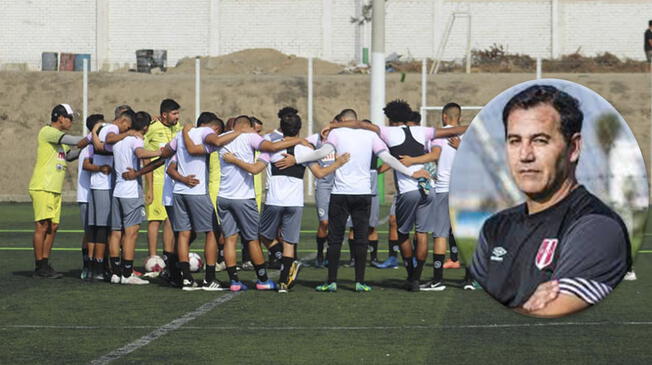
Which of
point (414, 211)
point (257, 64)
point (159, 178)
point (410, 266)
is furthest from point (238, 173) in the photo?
point (257, 64)

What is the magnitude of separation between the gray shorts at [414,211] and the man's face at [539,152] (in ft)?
35.0

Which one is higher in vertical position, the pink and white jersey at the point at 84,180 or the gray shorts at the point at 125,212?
the pink and white jersey at the point at 84,180

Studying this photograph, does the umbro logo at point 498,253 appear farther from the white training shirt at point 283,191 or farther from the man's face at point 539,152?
the white training shirt at point 283,191

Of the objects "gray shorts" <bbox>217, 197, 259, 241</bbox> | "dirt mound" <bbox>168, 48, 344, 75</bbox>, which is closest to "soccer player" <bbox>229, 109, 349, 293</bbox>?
"gray shorts" <bbox>217, 197, 259, 241</bbox>

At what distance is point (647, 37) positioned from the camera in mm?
39688

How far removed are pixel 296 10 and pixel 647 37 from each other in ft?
40.6

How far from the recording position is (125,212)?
44.7 ft

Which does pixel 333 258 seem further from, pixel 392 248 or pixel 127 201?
pixel 392 248

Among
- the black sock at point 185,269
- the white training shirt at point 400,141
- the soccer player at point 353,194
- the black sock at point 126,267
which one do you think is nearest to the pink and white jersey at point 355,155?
the soccer player at point 353,194

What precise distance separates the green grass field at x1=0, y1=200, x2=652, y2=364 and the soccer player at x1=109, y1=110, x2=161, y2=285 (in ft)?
0.96

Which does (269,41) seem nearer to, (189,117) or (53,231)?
(189,117)

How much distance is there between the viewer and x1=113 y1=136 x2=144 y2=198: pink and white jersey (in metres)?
13.3

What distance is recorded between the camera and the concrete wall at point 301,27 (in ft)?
146

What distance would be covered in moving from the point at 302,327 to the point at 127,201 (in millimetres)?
3850
